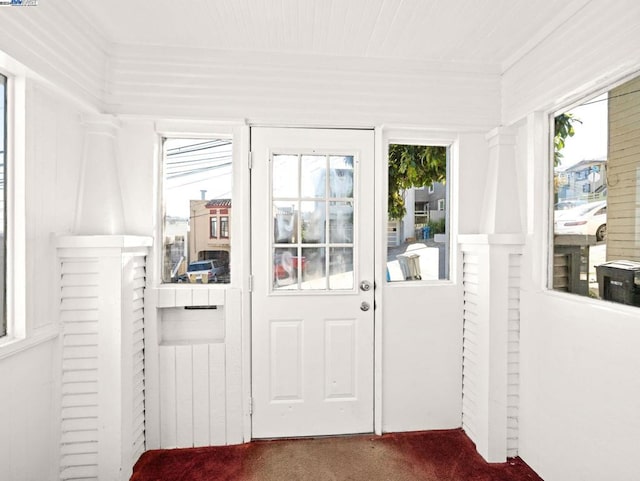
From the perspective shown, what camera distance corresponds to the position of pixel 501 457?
7.43 ft

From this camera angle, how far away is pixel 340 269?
99.7 inches

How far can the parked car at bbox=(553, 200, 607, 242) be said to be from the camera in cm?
181

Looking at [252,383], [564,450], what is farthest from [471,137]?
[252,383]

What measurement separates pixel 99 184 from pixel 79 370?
1.11 metres

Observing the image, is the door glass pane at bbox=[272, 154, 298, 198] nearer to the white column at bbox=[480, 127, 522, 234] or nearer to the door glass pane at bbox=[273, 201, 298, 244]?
the door glass pane at bbox=[273, 201, 298, 244]

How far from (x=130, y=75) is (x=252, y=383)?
7.25ft

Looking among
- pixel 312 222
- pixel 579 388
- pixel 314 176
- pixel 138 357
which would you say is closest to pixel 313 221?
pixel 312 222

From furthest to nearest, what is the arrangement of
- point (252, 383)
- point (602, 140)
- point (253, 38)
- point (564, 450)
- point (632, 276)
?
point (252, 383) < point (253, 38) < point (564, 450) < point (602, 140) < point (632, 276)

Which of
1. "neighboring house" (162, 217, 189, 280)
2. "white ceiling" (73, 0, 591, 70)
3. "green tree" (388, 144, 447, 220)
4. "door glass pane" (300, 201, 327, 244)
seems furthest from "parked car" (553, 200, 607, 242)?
"neighboring house" (162, 217, 189, 280)

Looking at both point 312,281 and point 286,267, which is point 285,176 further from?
point 312,281

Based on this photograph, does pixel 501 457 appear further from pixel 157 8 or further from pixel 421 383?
pixel 157 8

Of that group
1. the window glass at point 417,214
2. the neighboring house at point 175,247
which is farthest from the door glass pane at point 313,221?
the neighboring house at point 175,247

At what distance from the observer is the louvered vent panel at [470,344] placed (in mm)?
2434

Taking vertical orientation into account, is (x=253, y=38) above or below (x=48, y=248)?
above
